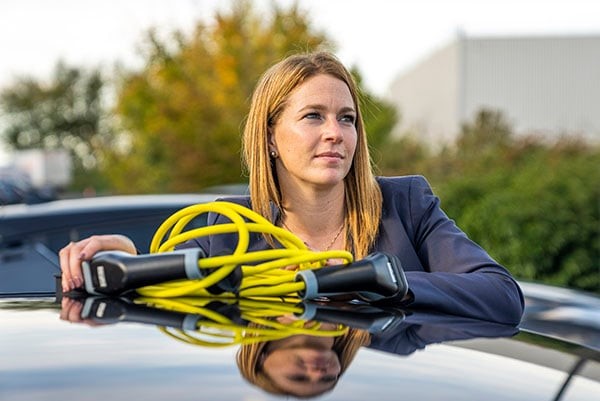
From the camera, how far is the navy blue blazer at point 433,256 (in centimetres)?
234

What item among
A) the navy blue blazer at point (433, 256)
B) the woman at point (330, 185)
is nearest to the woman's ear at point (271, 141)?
the woman at point (330, 185)

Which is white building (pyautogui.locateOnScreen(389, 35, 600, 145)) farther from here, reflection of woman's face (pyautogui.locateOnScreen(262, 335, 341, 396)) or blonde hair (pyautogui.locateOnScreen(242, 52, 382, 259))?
reflection of woman's face (pyautogui.locateOnScreen(262, 335, 341, 396))

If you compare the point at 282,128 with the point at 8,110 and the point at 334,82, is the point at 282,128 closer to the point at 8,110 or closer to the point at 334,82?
the point at 334,82

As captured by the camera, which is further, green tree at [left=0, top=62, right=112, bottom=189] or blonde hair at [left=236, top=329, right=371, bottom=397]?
green tree at [left=0, top=62, right=112, bottom=189]

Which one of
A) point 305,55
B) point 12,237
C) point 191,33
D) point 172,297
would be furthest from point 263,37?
Result: point 172,297

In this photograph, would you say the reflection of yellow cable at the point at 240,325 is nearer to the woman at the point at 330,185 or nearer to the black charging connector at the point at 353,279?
the black charging connector at the point at 353,279

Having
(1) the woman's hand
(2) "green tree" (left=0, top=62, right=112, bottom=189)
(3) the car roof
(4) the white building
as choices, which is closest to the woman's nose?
(1) the woman's hand

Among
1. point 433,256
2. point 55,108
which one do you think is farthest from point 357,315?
point 55,108

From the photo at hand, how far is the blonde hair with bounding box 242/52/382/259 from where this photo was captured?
9.76 ft

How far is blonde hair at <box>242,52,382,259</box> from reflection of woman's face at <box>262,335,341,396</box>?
4.12ft

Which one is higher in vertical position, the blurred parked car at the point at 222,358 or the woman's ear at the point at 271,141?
the woman's ear at the point at 271,141

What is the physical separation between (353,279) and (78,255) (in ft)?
1.74

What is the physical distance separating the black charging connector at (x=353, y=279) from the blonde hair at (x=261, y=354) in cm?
22

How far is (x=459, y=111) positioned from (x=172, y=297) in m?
34.9
